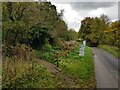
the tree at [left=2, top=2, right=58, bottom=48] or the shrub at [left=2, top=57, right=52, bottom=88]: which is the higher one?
the tree at [left=2, top=2, right=58, bottom=48]

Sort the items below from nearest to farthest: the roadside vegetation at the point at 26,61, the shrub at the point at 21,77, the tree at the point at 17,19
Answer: the shrub at the point at 21,77 → the roadside vegetation at the point at 26,61 → the tree at the point at 17,19

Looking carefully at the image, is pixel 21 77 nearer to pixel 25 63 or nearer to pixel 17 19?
pixel 25 63

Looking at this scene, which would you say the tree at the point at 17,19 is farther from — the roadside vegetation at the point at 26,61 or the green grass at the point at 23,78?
the green grass at the point at 23,78

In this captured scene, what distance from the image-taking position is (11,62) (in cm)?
1490

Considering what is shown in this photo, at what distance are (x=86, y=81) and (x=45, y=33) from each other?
13706 millimetres

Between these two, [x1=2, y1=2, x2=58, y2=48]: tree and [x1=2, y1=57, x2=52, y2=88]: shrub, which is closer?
[x1=2, y1=57, x2=52, y2=88]: shrub

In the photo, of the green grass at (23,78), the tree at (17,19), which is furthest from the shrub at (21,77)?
the tree at (17,19)

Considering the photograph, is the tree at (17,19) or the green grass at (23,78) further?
the tree at (17,19)

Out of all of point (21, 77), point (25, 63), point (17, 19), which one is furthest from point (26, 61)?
point (17, 19)

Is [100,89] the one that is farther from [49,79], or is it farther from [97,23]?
[97,23]

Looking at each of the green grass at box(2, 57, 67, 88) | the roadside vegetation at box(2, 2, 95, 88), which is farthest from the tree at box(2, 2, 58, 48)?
the green grass at box(2, 57, 67, 88)

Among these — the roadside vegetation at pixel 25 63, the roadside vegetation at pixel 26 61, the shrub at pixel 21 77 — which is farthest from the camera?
the roadside vegetation at pixel 26 61

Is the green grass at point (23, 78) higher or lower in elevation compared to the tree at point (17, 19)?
lower

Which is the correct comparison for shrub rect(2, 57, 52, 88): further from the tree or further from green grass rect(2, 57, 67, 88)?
the tree
